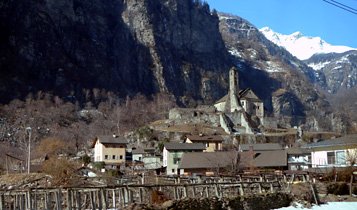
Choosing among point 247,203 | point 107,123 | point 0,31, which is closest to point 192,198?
point 247,203

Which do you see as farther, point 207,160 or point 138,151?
point 138,151

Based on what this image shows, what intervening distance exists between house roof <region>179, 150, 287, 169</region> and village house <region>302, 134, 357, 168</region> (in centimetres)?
835

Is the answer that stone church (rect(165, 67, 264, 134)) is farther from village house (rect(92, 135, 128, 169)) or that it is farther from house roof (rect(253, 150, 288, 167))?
house roof (rect(253, 150, 288, 167))

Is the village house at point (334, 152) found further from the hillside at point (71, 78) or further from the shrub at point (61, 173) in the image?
the hillside at point (71, 78)

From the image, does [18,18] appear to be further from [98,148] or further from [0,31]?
[98,148]

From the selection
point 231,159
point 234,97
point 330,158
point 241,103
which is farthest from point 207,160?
point 234,97

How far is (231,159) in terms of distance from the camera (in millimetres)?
66875

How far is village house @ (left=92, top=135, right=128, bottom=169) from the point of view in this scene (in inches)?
3501

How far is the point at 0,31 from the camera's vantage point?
170 m

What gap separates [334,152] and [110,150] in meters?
44.4

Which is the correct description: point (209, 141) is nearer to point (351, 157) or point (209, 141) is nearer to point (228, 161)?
point (228, 161)

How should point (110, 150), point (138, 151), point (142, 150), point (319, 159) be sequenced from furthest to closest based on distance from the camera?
Result: point (142, 150) < point (138, 151) < point (110, 150) < point (319, 159)

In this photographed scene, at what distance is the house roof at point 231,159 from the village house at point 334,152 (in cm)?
835

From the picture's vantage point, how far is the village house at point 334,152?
5594cm
